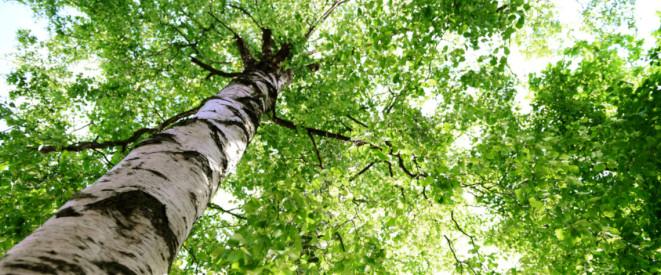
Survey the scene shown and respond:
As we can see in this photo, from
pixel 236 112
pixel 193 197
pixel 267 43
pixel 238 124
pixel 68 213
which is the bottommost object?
pixel 68 213

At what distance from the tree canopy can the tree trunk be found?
0.37 metres

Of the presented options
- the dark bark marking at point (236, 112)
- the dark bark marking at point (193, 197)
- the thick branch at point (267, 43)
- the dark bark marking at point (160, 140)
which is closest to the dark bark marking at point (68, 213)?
the dark bark marking at point (193, 197)

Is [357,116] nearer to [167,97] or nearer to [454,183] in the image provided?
[454,183]

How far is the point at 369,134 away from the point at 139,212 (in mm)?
2132

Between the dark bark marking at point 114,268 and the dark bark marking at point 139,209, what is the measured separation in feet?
0.56

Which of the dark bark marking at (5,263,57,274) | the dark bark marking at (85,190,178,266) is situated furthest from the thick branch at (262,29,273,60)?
the dark bark marking at (5,263,57,274)

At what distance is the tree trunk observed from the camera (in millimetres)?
877

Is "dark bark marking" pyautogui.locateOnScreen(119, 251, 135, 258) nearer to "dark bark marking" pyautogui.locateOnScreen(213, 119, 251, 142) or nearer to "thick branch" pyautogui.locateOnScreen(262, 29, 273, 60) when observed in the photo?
"dark bark marking" pyautogui.locateOnScreen(213, 119, 251, 142)

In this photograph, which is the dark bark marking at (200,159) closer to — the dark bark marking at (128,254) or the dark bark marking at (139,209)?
the dark bark marking at (139,209)

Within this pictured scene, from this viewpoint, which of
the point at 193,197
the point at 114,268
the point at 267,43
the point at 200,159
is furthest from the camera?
the point at 267,43

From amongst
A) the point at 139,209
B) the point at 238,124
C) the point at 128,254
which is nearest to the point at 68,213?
the point at 139,209

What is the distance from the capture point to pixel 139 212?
115cm

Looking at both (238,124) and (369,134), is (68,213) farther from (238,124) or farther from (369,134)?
(369,134)

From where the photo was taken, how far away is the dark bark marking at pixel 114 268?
0.89m
